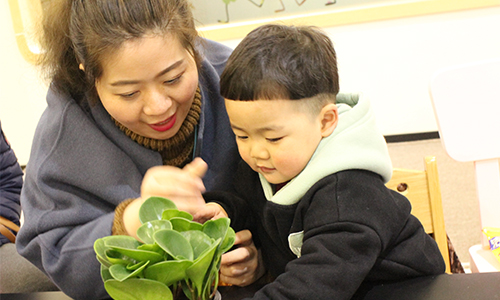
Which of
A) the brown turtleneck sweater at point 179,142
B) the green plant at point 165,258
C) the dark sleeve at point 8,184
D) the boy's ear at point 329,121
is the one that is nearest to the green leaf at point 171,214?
the green plant at point 165,258

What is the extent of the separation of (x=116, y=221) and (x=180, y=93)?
0.28 m

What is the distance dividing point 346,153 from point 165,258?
362 mm

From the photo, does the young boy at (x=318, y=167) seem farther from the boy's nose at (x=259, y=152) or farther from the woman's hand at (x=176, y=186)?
the woman's hand at (x=176, y=186)

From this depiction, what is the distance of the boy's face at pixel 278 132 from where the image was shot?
78cm

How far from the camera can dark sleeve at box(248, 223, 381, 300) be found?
69cm

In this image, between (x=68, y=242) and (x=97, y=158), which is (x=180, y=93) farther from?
(x=68, y=242)

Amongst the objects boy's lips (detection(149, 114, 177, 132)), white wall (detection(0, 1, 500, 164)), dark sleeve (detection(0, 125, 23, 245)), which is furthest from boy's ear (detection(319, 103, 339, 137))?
white wall (detection(0, 1, 500, 164))

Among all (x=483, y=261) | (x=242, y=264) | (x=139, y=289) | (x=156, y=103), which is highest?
(x=156, y=103)

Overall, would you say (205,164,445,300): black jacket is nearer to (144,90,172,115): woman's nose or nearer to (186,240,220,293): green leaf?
(186,240,220,293): green leaf

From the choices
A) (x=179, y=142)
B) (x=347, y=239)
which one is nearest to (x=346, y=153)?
(x=347, y=239)

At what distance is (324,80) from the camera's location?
815 mm

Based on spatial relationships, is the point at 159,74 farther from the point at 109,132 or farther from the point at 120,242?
the point at 120,242

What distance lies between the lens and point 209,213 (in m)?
0.90

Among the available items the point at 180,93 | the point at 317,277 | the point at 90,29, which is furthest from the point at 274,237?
the point at 90,29
